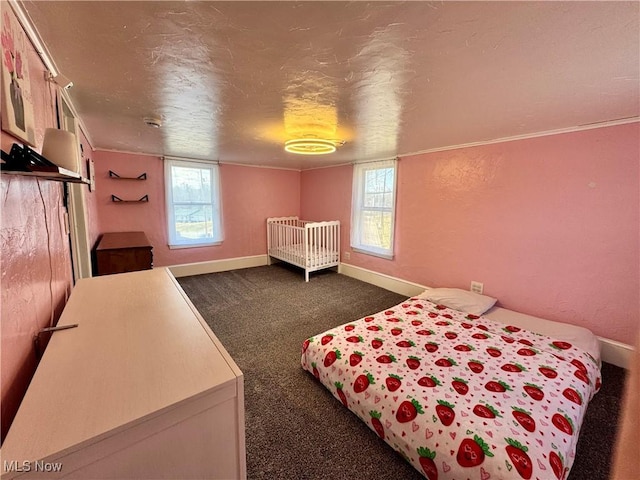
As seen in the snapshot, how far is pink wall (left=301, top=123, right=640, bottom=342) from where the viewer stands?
6.64 feet

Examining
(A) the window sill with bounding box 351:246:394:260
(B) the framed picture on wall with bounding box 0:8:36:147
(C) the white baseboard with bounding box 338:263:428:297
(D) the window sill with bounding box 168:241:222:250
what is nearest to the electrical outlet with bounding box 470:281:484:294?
(C) the white baseboard with bounding box 338:263:428:297

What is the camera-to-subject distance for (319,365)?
73.9 inches

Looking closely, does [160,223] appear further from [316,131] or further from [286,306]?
[316,131]

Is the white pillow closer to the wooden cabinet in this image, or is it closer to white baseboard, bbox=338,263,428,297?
white baseboard, bbox=338,263,428,297

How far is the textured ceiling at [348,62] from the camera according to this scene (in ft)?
2.94

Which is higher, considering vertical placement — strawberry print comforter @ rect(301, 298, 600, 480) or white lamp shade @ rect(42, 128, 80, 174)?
white lamp shade @ rect(42, 128, 80, 174)

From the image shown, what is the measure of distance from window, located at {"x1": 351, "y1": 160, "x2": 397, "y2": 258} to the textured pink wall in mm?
3378

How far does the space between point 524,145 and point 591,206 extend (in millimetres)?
757

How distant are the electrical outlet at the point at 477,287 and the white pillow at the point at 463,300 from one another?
0.39 feet

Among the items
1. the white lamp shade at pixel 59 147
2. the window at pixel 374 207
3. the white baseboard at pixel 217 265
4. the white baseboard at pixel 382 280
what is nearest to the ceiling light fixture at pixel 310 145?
the window at pixel 374 207

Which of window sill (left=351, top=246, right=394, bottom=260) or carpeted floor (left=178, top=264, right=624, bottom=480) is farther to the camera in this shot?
window sill (left=351, top=246, right=394, bottom=260)

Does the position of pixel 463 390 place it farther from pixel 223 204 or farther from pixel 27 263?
pixel 223 204

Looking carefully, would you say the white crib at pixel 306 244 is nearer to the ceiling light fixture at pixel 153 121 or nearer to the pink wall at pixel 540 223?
the pink wall at pixel 540 223

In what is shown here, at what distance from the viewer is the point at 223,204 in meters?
4.54
